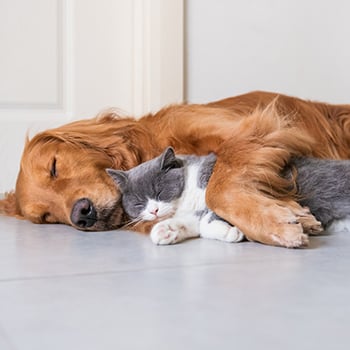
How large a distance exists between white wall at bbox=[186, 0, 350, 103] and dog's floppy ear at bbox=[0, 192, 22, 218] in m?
1.19

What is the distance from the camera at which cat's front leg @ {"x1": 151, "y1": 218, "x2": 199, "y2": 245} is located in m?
1.75

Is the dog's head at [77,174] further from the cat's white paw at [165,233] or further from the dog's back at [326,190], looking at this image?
the dog's back at [326,190]

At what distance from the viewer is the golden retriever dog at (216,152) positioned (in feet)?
5.67

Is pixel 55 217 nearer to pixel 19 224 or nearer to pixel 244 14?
pixel 19 224

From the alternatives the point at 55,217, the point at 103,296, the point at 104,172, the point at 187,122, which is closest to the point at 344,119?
the point at 187,122

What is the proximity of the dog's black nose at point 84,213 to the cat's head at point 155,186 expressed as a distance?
134 mm

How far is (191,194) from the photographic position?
6.15 ft

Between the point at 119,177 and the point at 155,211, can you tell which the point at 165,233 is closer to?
the point at 155,211

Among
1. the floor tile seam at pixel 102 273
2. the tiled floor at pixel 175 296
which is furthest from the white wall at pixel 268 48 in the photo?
the floor tile seam at pixel 102 273

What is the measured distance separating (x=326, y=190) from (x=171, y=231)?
40cm

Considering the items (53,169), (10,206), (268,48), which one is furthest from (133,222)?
(268,48)

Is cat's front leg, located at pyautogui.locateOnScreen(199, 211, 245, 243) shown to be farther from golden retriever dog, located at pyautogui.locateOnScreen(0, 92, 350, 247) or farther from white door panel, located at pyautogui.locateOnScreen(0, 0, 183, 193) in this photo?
white door panel, located at pyautogui.locateOnScreen(0, 0, 183, 193)

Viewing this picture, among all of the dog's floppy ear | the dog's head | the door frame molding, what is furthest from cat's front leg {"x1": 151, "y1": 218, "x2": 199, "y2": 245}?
the door frame molding

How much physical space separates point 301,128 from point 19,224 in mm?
941
